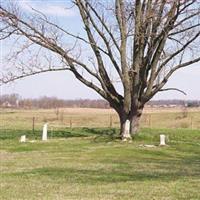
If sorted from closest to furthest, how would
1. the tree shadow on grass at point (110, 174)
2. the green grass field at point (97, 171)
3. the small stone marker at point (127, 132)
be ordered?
the green grass field at point (97, 171) < the tree shadow on grass at point (110, 174) < the small stone marker at point (127, 132)

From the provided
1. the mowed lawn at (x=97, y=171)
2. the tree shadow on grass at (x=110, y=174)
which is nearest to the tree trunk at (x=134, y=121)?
the mowed lawn at (x=97, y=171)

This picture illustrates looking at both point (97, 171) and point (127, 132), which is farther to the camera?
point (127, 132)

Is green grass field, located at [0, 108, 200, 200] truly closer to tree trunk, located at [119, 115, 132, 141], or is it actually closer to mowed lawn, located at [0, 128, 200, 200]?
mowed lawn, located at [0, 128, 200, 200]

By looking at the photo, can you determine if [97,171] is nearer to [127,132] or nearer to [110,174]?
[110,174]

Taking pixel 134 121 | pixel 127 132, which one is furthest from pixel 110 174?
pixel 134 121

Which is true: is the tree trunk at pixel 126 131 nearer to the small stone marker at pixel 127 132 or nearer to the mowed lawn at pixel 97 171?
Answer: the small stone marker at pixel 127 132

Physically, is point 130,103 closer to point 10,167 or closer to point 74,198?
point 10,167

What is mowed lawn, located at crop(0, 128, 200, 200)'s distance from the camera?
11.6 metres

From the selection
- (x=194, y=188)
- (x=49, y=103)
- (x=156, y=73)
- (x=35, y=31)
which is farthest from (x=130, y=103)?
(x=49, y=103)

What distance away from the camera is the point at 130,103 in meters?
31.5

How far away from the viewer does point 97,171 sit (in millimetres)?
15953

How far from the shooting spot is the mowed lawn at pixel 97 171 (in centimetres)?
1157

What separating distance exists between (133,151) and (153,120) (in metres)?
47.6

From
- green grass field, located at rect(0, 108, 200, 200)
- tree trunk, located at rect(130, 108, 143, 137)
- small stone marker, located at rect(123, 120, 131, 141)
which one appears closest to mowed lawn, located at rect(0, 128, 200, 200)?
green grass field, located at rect(0, 108, 200, 200)
